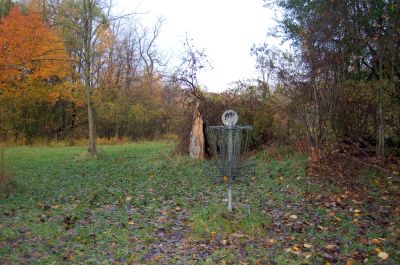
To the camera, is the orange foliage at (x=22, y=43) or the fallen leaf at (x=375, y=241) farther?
the orange foliage at (x=22, y=43)

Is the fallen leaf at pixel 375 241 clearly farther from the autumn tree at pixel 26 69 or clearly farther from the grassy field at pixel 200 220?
the autumn tree at pixel 26 69

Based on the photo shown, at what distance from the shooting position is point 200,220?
5195 millimetres

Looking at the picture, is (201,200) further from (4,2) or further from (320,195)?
(4,2)

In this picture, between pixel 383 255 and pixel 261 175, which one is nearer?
pixel 383 255

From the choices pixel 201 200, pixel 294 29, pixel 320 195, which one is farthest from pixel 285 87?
pixel 201 200

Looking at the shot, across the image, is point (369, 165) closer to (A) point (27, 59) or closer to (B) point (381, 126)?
(B) point (381, 126)

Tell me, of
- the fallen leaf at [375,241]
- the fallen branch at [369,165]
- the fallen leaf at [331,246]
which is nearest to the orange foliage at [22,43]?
the fallen branch at [369,165]

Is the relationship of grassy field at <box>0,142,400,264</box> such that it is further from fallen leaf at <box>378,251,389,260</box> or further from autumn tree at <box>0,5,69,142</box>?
autumn tree at <box>0,5,69,142</box>

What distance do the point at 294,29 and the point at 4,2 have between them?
20270mm

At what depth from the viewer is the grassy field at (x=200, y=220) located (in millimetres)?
4156

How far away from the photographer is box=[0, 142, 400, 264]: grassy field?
164 inches

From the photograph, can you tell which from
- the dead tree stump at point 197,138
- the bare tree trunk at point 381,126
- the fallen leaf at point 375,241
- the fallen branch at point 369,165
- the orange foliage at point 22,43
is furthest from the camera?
the orange foliage at point 22,43

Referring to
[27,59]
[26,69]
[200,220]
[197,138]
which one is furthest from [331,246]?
[26,69]

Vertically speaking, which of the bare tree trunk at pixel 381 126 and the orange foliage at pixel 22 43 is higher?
the orange foliage at pixel 22 43
